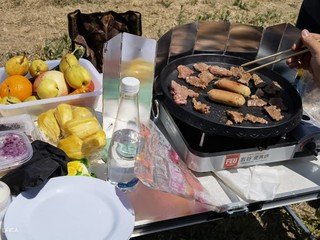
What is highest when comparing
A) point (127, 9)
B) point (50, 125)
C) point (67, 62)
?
point (67, 62)

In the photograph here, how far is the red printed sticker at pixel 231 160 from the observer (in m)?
1.46

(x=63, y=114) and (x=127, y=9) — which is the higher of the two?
(x=63, y=114)

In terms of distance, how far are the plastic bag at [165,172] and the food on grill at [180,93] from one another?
208mm

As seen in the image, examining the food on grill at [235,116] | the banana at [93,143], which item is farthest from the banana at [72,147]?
the food on grill at [235,116]

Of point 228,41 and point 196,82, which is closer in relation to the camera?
point 196,82

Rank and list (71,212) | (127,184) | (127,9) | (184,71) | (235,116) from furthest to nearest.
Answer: (127,9), (184,71), (235,116), (127,184), (71,212)

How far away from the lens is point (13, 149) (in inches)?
49.7

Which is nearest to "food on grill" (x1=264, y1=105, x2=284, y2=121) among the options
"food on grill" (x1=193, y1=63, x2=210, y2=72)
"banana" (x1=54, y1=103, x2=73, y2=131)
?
"food on grill" (x1=193, y1=63, x2=210, y2=72)

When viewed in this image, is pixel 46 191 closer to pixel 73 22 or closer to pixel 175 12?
pixel 73 22

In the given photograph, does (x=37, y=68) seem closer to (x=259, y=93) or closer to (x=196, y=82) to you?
(x=196, y=82)

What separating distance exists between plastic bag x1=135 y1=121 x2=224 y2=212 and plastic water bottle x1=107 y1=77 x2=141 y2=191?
0.05 metres

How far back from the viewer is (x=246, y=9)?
16.9 feet

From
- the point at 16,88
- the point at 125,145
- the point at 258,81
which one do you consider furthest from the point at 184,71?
the point at 16,88

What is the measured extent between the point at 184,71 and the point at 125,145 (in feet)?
1.94
